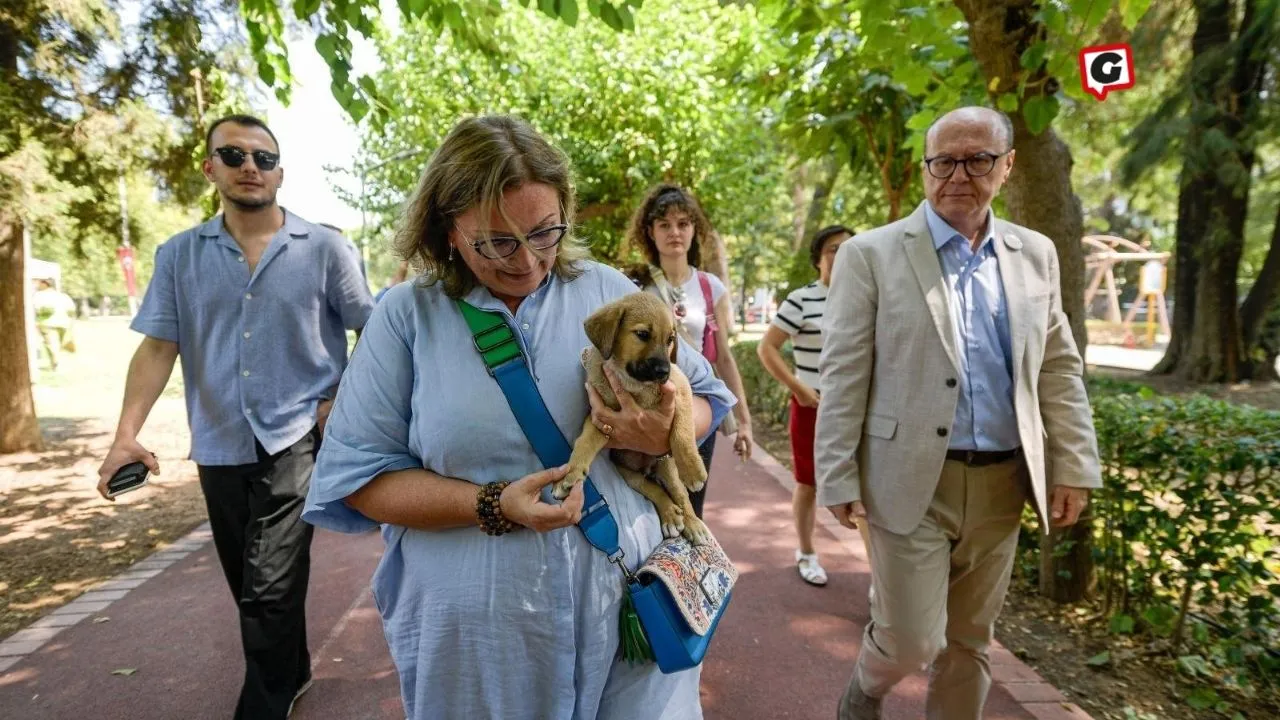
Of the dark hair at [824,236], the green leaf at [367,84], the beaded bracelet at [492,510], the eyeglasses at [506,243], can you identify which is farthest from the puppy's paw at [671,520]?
the green leaf at [367,84]

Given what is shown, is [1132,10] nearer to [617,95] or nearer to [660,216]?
[660,216]

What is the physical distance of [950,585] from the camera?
9.66 feet

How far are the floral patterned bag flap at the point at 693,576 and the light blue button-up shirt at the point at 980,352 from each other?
52.6 inches

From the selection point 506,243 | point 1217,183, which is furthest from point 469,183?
point 1217,183

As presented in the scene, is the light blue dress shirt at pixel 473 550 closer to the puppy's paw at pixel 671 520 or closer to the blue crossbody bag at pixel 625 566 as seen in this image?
the blue crossbody bag at pixel 625 566

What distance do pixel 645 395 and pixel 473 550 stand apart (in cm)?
58

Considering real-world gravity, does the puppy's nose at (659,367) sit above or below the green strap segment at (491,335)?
below

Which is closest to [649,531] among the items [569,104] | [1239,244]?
[569,104]

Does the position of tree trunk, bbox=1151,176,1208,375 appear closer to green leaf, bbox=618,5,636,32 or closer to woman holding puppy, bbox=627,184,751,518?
woman holding puppy, bbox=627,184,751,518

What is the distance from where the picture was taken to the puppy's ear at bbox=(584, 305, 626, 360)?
180 centimetres

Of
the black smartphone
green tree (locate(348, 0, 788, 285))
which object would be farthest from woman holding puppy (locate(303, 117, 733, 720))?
green tree (locate(348, 0, 788, 285))

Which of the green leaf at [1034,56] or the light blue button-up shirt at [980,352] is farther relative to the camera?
the green leaf at [1034,56]

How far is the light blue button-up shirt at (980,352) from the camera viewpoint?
2.77 m

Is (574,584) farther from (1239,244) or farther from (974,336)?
(1239,244)
